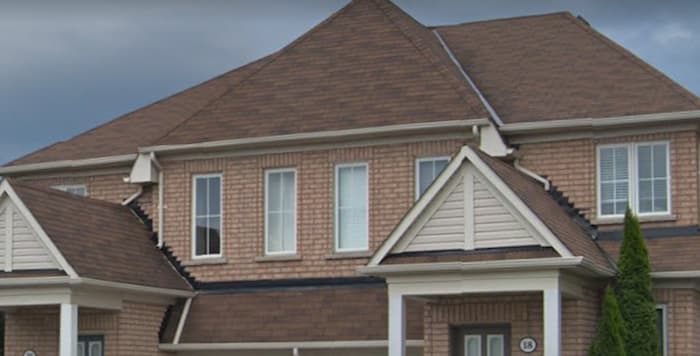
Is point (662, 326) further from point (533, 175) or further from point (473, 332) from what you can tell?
point (533, 175)

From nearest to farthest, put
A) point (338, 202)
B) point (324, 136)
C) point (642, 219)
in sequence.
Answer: point (642, 219) → point (324, 136) → point (338, 202)

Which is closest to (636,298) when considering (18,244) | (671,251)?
(671,251)

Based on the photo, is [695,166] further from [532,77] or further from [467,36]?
[467,36]

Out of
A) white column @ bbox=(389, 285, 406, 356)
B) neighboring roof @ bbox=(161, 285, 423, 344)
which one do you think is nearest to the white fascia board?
neighboring roof @ bbox=(161, 285, 423, 344)

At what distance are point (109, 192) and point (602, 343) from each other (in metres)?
12.1

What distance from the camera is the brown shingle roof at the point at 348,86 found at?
26.8 metres

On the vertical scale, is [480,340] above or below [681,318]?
below

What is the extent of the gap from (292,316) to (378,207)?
2610mm

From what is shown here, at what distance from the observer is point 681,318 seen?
23.5 m

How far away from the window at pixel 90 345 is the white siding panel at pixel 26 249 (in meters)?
2.43

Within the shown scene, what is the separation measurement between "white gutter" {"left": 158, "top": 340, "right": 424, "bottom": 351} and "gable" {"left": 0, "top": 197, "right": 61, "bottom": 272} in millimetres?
3247

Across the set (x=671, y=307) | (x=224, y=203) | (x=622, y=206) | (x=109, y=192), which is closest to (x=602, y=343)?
(x=671, y=307)

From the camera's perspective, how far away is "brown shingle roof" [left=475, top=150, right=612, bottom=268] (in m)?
22.4

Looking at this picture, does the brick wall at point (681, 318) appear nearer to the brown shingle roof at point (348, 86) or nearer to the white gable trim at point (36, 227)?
the brown shingle roof at point (348, 86)
